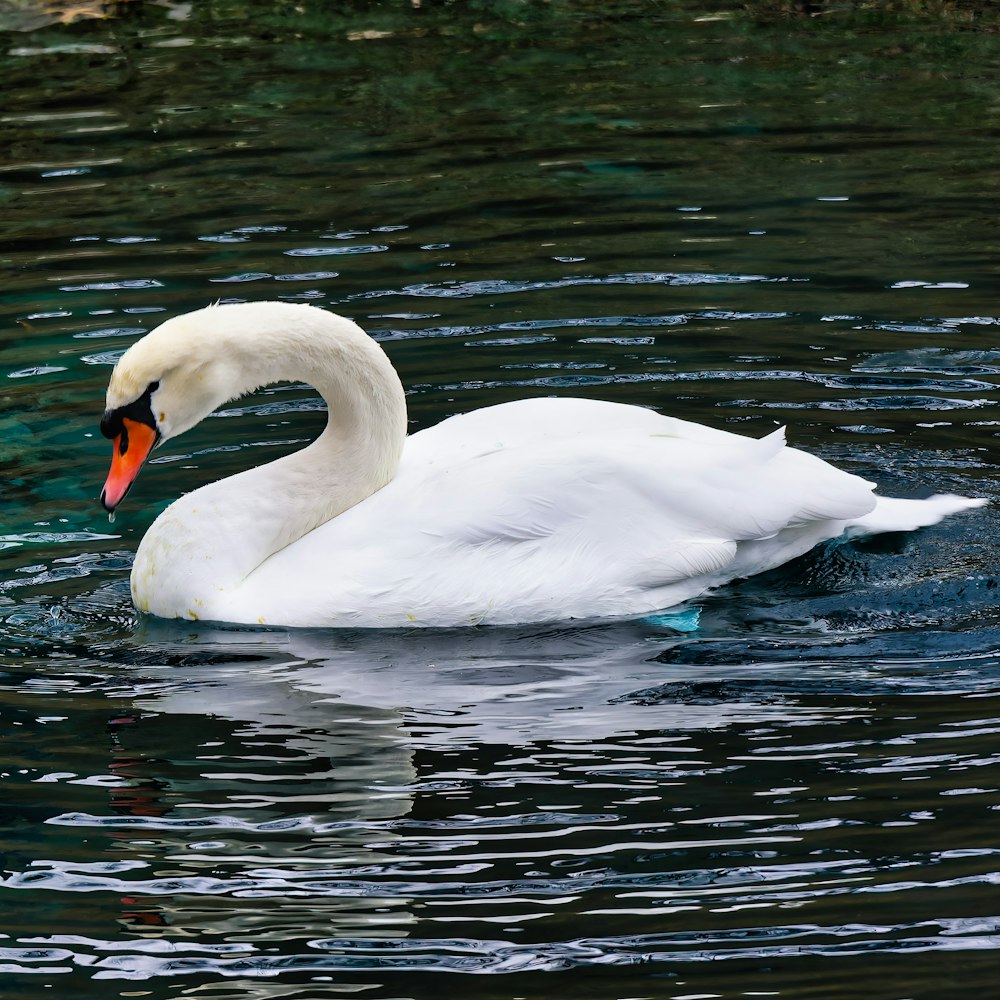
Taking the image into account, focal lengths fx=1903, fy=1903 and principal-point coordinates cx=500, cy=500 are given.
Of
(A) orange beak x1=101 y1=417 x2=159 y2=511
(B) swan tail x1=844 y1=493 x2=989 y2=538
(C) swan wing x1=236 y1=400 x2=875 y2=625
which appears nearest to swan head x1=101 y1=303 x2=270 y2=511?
(A) orange beak x1=101 y1=417 x2=159 y2=511

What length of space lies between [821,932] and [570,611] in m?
2.11

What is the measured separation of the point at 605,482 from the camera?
21.3ft

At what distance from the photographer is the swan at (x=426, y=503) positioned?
6.37 m

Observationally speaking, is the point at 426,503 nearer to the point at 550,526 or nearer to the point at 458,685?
the point at 550,526

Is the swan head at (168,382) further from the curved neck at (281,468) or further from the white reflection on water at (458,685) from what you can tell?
the white reflection on water at (458,685)

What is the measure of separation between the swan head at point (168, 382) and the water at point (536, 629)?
2.15 ft

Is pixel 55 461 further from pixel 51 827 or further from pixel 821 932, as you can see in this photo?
pixel 821 932

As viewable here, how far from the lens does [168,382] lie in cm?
638

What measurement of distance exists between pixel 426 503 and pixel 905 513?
181 centimetres

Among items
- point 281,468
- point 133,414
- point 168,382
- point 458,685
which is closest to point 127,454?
point 133,414

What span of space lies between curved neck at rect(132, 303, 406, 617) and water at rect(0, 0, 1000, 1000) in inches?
9.0

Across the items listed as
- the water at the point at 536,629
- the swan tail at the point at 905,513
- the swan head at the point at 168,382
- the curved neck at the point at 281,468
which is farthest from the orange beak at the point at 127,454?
the swan tail at the point at 905,513

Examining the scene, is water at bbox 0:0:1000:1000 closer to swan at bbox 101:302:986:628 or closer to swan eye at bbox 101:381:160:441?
swan at bbox 101:302:986:628

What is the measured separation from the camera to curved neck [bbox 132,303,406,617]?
21.5ft
